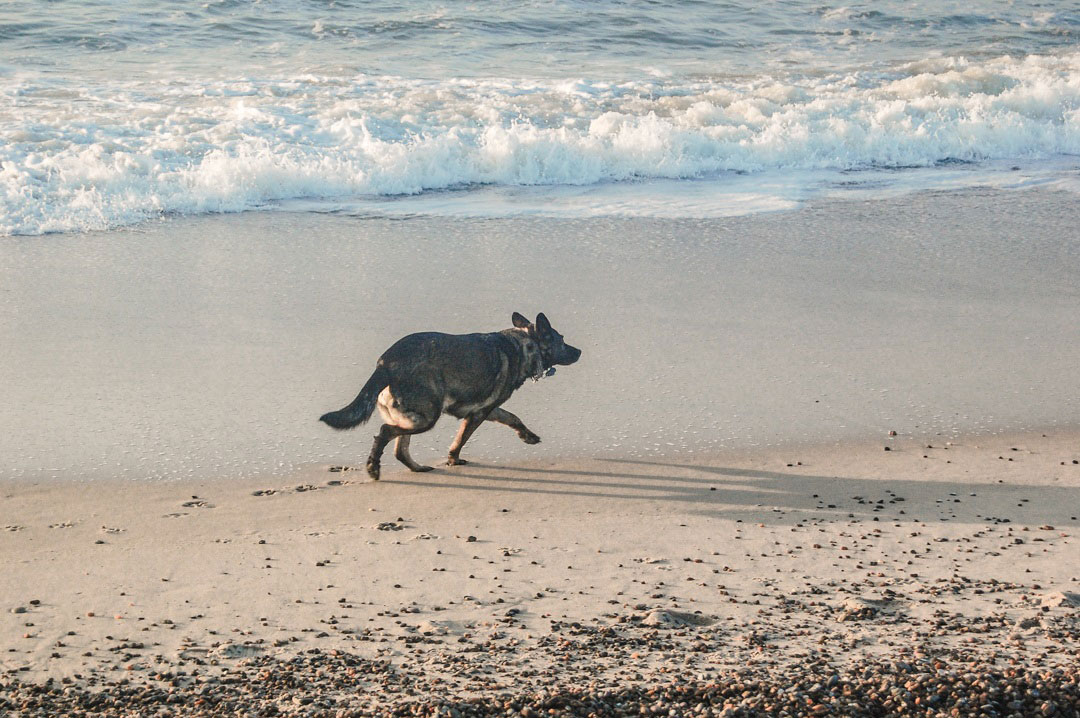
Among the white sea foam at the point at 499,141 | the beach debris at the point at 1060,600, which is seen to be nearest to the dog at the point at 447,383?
the beach debris at the point at 1060,600

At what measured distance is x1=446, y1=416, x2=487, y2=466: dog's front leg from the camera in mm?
7020

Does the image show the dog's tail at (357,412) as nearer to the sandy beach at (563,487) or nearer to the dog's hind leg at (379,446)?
the dog's hind leg at (379,446)

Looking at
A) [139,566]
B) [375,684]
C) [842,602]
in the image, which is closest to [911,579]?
[842,602]

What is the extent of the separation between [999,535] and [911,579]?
823 mm

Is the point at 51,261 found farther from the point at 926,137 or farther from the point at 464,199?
the point at 926,137

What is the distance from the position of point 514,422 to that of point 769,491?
1510 millimetres

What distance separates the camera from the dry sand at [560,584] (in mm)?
4414

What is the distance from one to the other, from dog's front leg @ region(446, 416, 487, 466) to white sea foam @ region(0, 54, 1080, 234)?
6.02m

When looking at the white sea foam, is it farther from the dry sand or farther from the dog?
the dry sand

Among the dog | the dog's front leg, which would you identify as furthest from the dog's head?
the dog's front leg

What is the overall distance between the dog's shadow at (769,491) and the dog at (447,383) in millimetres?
262

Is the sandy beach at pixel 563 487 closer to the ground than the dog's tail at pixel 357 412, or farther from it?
closer to the ground

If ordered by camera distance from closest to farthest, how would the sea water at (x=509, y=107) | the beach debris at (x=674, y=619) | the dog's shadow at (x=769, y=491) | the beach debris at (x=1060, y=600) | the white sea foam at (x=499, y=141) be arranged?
1. the beach debris at (x=674, y=619)
2. the beach debris at (x=1060, y=600)
3. the dog's shadow at (x=769, y=491)
4. the white sea foam at (x=499, y=141)
5. the sea water at (x=509, y=107)

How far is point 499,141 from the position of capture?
49.4 feet
